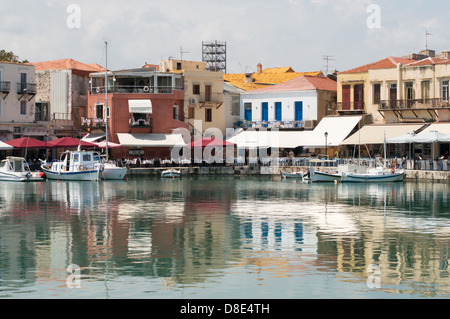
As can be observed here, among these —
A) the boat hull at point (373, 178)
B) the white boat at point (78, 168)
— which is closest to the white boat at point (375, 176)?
the boat hull at point (373, 178)

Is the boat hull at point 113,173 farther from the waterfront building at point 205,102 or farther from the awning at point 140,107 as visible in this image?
the waterfront building at point 205,102

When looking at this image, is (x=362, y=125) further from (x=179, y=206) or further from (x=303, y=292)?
(x=303, y=292)

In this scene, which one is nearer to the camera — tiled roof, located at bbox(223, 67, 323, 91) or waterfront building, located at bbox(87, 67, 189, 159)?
waterfront building, located at bbox(87, 67, 189, 159)

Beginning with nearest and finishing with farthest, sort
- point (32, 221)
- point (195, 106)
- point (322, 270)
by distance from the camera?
1. point (322, 270)
2. point (32, 221)
3. point (195, 106)

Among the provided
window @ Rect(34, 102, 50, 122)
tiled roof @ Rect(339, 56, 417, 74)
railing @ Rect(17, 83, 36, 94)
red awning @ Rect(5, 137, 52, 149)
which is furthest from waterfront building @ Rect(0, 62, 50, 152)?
tiled roof @ Rect(339, 56, 417, 74)

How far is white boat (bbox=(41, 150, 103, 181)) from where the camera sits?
54688 millimetres

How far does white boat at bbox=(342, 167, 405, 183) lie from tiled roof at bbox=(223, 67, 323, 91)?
26295 millimetres

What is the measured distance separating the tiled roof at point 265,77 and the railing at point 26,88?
67.4 ft

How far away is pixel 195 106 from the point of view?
68.8 m

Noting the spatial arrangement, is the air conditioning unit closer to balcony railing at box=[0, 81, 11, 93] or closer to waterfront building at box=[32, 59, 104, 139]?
waterfront building at box=[32, 59, 104, 139]

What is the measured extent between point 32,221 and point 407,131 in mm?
34117

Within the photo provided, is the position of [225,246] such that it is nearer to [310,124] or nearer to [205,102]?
[310,124]

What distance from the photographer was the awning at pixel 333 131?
60.1m
